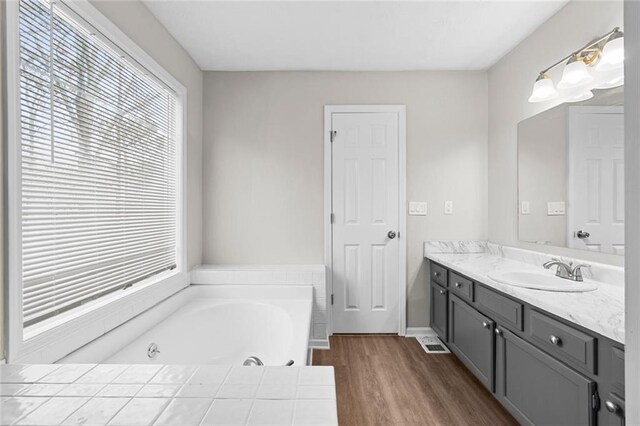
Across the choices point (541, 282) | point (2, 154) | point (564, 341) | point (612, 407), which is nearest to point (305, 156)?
point (541, 282)

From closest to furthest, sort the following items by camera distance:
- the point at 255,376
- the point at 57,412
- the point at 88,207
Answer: the point at 57,412, the point at 255,376, the point at 88,207

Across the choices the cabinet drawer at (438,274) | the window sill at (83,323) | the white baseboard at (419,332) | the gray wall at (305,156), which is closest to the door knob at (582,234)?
the cabinet drawer at (438,274)

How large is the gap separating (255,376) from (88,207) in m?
1.40

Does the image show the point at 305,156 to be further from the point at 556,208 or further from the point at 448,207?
the point at 556,208

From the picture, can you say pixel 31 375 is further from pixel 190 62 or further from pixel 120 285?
pixel 190 62

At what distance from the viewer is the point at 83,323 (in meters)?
1.47

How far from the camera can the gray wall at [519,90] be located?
1.87 meters

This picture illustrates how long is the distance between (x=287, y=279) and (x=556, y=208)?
6.52 ft

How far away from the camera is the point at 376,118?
9.73 feet

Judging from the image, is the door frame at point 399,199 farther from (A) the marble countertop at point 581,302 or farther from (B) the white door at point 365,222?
(A) the marble countertop at point 581,302

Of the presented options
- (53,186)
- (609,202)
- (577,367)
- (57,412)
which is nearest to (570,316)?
(577,367)

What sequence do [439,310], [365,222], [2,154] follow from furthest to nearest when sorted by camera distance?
[365,222]
[439,310]
[2,154]

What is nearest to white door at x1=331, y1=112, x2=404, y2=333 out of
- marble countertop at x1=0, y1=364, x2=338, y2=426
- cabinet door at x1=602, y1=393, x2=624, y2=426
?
cabinet door at x1=602, y1=393, x2=624, y2=426

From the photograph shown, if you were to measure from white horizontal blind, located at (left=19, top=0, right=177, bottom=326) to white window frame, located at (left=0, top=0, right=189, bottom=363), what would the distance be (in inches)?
1.9
